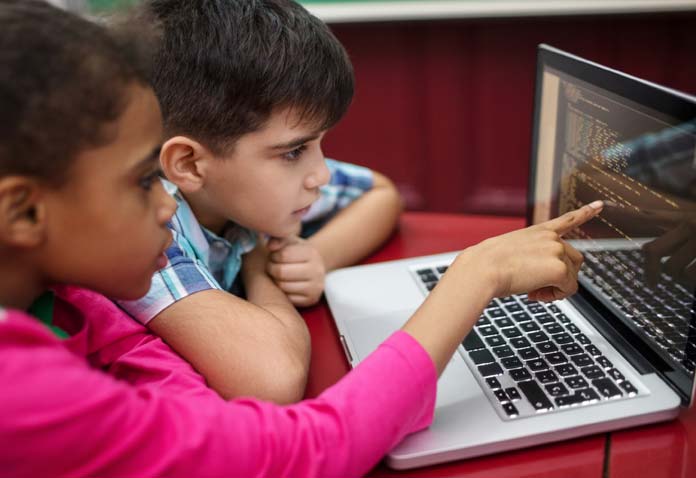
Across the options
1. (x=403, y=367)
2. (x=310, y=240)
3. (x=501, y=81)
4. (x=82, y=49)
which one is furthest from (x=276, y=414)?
(x=501, y=81)

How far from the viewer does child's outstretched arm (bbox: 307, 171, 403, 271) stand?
1060 millimetres

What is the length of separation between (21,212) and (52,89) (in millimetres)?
92

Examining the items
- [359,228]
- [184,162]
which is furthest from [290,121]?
[359,228]

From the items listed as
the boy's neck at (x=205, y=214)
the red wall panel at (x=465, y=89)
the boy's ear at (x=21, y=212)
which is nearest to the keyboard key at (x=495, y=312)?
the boy's neck at (x=205, y=214)

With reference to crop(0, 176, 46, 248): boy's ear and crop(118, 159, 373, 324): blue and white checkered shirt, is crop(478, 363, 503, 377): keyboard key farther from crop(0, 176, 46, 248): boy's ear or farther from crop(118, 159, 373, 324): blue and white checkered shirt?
crop(0, 176, 46, 248): boy's ear

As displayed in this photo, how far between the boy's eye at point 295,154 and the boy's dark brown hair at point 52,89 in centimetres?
32

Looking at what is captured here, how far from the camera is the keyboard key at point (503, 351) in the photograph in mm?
763

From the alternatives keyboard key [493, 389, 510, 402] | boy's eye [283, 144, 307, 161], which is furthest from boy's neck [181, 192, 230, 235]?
keyboard key [493, 389, 510, 402]

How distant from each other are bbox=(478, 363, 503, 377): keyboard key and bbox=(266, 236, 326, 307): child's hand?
0.92 ft

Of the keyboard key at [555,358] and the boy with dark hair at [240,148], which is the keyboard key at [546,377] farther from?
the boy with dark hair at [240,148]

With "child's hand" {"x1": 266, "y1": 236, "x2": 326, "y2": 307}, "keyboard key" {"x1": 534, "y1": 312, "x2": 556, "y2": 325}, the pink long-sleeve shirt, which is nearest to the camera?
the pink long-sleeve shirt

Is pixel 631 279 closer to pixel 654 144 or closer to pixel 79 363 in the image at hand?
pixel 654 144

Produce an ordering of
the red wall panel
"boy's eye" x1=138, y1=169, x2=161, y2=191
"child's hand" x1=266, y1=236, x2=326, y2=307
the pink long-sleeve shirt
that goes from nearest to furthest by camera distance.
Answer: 1. the pink long-sleeve shirt
2. "boy's eye" x1=138, y1=169, x2=161, y2=191
3. "child's hand" x1=266, y1=236, x2=326, y2=307
4. the red wall panel

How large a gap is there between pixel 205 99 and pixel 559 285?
0.45 meters
